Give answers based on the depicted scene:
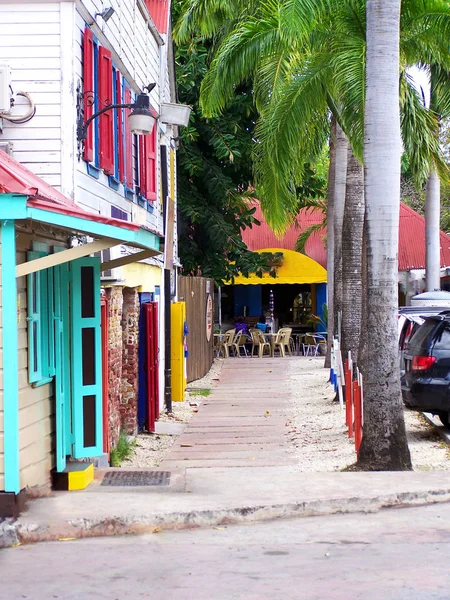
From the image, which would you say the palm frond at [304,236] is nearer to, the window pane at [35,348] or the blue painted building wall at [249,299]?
the blue painted building wall at [249,299]

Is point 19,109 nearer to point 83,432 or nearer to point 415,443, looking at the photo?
point 83,432

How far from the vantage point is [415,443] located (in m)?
13.1

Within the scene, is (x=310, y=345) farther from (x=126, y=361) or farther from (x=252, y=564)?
(x=252, y=564)

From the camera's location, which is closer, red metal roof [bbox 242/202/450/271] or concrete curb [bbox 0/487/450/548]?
concrete curb [bbox 0/487/450/548]

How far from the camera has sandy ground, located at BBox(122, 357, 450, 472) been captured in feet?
38.8

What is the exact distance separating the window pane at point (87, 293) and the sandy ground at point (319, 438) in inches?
130

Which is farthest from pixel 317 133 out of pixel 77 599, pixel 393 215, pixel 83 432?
pixel 77 599

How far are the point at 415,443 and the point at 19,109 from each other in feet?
22.1

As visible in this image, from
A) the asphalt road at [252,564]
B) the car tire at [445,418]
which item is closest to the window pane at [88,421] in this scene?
the asphalt road at [252,564]

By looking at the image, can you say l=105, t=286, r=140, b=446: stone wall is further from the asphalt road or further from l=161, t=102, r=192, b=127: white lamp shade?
the asphalt road

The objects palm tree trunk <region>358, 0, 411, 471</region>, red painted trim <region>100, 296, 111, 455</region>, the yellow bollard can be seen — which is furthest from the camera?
the yellow bollard

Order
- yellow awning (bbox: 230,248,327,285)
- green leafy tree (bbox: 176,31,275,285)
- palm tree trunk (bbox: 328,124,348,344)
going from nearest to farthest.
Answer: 1. palm tree trunk (bbox: 328,124,348,344)
2. green leafy tree (bbox: 176,31,275,285)
3. yellow awning (bbox: 230,248,327,285)

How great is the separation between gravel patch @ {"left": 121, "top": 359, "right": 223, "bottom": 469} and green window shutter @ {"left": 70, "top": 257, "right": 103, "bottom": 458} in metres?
2.34

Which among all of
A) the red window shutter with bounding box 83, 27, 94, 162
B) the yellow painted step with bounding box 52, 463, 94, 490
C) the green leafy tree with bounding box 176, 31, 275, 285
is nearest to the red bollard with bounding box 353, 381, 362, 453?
the yellow painted step with bounding box 52, 463, 94, 490
